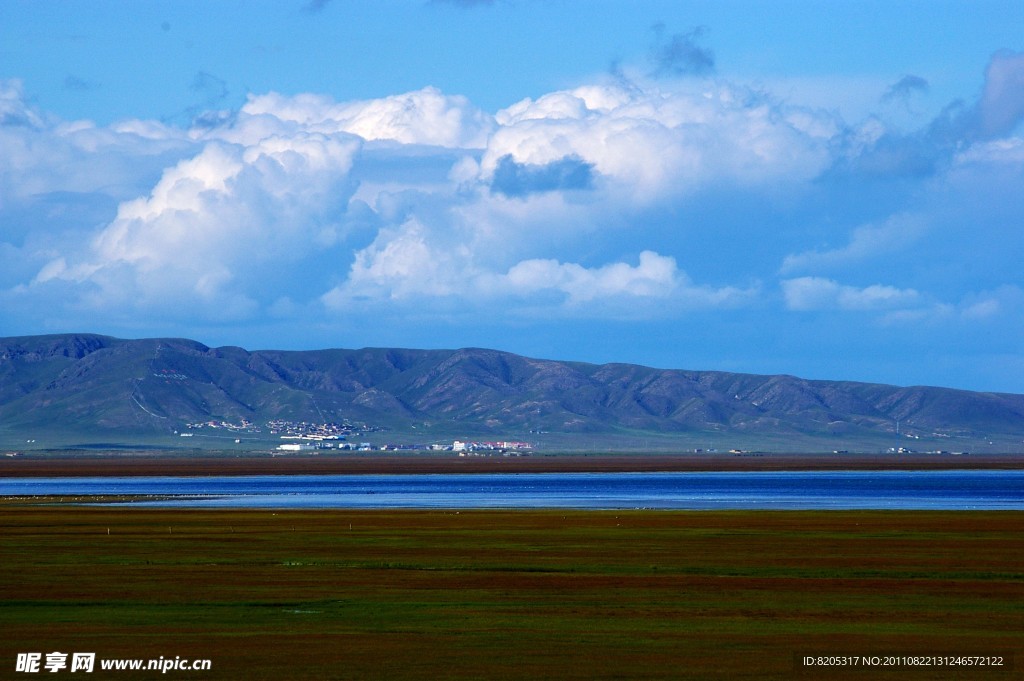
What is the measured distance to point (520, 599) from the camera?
3950 centimetres

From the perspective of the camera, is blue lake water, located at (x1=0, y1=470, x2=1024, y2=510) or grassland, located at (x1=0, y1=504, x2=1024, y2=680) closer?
grassland, located at (x1=0, y1=504, x2=1024, y2=680)

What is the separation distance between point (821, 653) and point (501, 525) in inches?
1660

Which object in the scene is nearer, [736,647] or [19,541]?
[736,647]

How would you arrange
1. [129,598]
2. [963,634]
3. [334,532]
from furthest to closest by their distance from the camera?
[334,532] < [129,598] < [963,634]

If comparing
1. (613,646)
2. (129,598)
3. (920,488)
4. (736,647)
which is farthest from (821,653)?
(920,488)

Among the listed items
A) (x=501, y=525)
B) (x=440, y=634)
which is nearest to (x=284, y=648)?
(x=440, y=634)

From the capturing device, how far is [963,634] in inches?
1286

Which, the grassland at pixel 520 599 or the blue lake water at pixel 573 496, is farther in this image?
the blue lake water at pixel 573 496

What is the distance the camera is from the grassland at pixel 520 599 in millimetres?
29906

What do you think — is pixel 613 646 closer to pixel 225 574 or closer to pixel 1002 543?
pixel 225 574

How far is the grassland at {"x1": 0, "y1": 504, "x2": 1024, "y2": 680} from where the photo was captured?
2991 centimetres

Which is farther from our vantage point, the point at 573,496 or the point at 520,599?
the point at 573,496

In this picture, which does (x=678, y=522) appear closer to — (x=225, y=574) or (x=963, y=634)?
(x=225, y=574)

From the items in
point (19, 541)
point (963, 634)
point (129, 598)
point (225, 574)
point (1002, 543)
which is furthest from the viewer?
point (19, 541)
